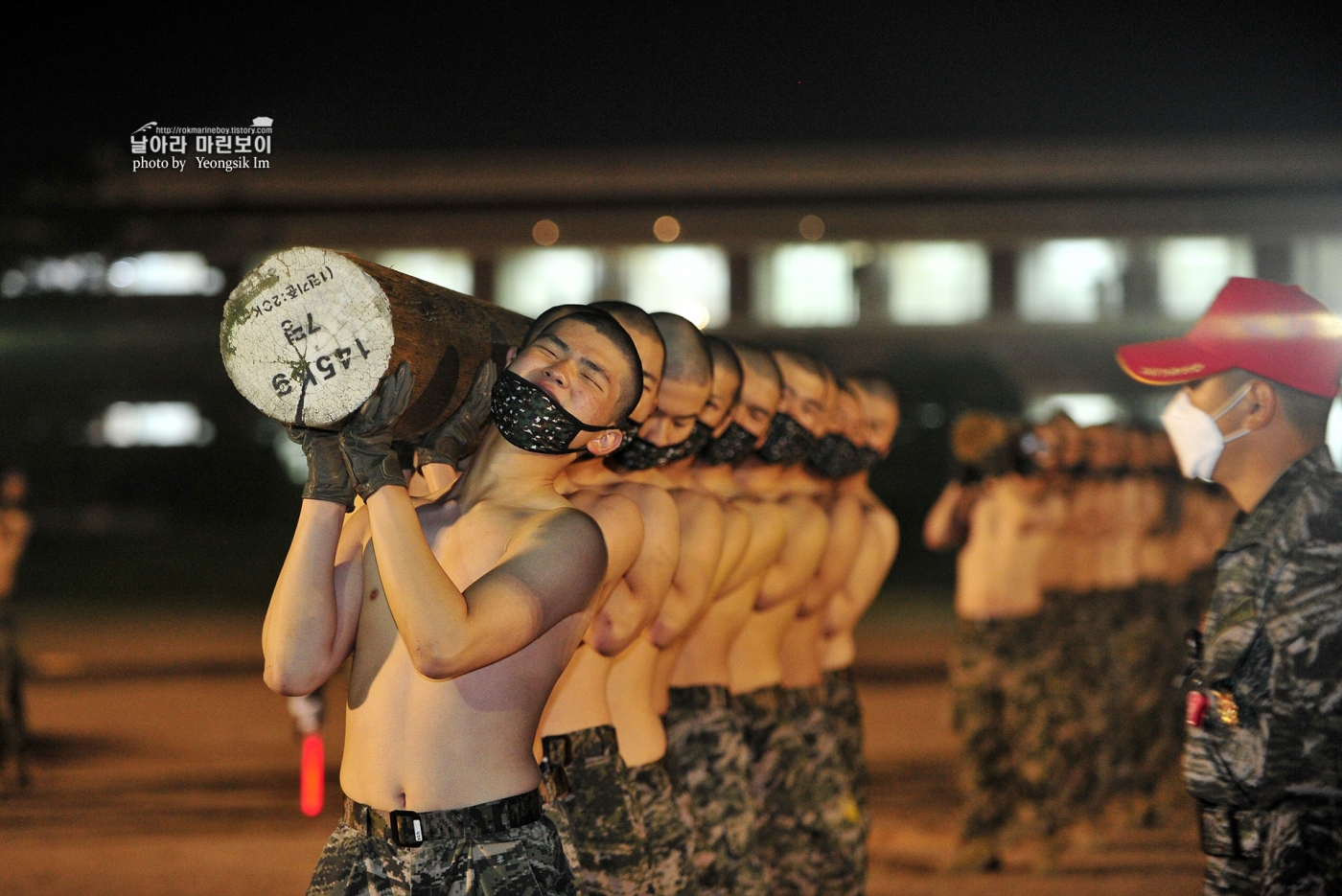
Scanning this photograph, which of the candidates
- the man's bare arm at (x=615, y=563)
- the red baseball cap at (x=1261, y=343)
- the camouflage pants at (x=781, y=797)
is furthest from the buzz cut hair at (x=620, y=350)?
the camouflage pants at (x=781, y=797)

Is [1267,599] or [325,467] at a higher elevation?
[325,467]

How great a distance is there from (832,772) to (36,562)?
77.8 ft

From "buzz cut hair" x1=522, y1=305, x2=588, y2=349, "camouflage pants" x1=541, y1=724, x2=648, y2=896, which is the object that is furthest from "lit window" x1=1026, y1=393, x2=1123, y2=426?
"buzz cut hair" x1=522, y1=305, x2=588, y2=349

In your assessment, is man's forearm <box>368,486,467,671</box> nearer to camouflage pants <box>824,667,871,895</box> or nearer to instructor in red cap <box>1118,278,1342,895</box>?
instructor in red cap <box>1118,278,1342,895</box>

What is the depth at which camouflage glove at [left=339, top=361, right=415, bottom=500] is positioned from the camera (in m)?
2.72

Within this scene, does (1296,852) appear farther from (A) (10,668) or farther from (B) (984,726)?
(A) (10,668)

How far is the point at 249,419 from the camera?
27.6 meters

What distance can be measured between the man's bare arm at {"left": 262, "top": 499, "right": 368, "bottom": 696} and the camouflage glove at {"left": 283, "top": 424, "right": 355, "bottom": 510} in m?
0.02

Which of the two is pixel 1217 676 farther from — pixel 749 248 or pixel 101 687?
pixel 749 248

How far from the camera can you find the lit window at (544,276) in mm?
32938

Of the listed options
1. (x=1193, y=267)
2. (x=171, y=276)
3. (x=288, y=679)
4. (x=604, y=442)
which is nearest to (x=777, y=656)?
(x=604, y=442)

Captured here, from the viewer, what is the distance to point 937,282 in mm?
33469

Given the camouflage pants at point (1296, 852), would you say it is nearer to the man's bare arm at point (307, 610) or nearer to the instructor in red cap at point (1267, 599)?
the instructor in red cap at point (1267, 599)

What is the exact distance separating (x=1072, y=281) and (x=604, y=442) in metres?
31.7
